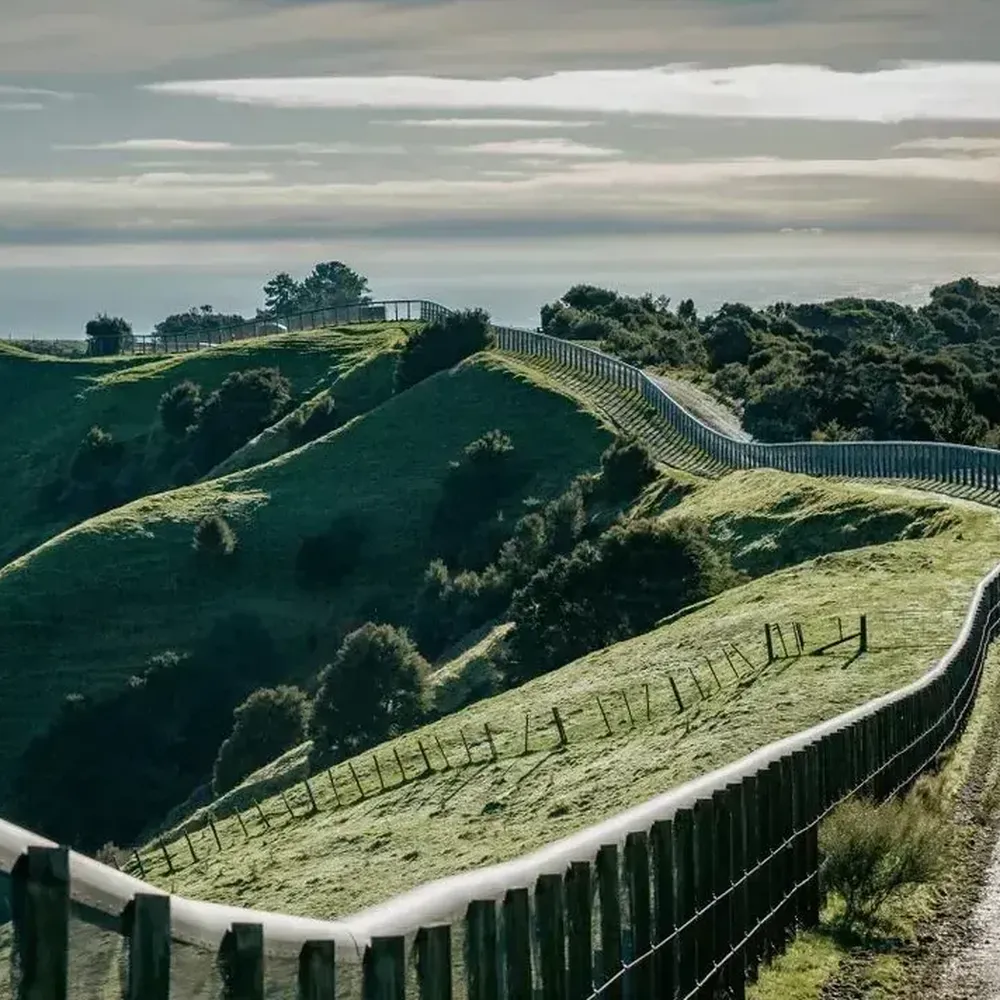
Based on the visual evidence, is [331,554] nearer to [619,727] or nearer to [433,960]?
[619,727]

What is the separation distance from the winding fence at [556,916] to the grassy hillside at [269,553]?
88484mm

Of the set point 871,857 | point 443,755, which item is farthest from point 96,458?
point 871,857

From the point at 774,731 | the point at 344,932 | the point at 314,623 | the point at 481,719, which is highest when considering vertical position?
the point at 344,932

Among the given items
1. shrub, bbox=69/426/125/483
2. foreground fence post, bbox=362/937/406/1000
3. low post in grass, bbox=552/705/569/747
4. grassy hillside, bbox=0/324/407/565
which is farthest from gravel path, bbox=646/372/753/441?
foreground fence post, bbox=362/937/406/1000

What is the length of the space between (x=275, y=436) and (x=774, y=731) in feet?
370

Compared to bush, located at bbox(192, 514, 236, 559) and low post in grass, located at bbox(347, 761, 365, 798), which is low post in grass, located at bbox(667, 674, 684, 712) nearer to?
low post in grass, located at bbox(347, 761, 365, 798)

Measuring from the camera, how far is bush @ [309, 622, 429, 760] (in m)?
79.1

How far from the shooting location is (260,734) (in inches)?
3593

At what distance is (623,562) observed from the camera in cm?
7569

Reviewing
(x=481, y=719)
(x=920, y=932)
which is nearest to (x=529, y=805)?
(x=481, y=719)

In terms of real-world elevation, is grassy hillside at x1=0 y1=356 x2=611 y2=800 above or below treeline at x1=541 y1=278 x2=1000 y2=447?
below

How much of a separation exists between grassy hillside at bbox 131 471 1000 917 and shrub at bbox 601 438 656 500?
27522 millimetres

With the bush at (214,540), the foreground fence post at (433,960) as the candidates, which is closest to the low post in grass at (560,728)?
the foreground fence post at (433,960)

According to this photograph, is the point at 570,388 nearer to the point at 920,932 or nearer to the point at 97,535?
the point at 97,535
